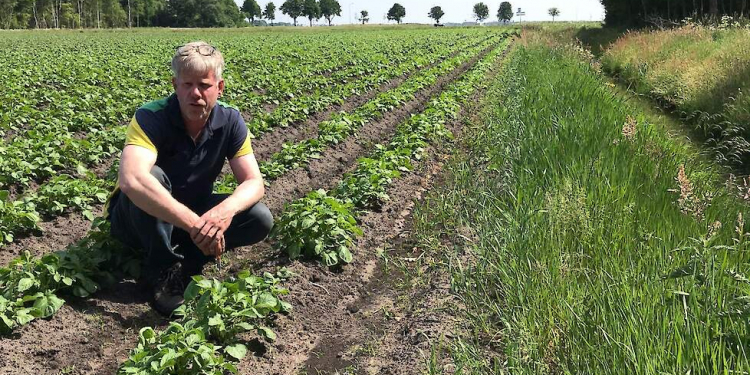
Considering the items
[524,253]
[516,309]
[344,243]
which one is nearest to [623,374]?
[516,309]

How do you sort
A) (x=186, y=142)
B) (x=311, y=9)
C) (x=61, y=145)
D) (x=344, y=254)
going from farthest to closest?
(x=311, y=9)
(x=61, y=145)
(x=344, y=254)
(x=186, y=142)

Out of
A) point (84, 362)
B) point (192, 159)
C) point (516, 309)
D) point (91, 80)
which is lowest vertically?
point (84, 362)

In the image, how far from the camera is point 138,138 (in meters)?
3.59

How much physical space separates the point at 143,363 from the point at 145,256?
1.57 m

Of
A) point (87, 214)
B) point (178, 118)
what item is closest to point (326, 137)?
point (87, 214)

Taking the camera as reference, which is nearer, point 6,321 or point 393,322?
point 6,321

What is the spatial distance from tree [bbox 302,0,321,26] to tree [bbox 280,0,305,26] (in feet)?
3.13

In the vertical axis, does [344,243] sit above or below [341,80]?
below

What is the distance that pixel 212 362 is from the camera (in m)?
2.78

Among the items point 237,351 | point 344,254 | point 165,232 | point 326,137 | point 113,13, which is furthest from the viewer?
point 113,13

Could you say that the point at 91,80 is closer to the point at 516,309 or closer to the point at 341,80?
the point at 341,80

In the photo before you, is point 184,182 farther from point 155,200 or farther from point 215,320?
point 215,320

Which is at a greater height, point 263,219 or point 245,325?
point 263,219

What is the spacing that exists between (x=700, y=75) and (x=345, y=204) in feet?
29.2
